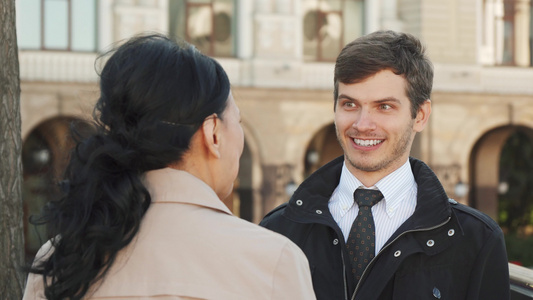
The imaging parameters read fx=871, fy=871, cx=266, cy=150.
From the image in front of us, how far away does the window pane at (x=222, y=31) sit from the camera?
1923 cm

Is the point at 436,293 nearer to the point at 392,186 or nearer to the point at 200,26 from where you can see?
the point at 392,186

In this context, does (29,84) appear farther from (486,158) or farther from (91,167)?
(91,167)

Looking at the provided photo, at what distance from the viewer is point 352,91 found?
119 inches

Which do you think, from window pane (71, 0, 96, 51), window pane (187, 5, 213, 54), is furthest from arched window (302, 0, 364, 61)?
window pane (71, 0, 96, 51)

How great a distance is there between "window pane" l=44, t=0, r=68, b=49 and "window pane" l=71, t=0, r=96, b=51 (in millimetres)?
183

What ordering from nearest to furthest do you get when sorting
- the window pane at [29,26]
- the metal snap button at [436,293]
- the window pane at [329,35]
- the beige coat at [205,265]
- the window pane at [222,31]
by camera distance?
the beige coat at [205,265], the metal snap button at [436,293], the window pane at [29,26], the window pane at [222,31], the window pane at [329,35]

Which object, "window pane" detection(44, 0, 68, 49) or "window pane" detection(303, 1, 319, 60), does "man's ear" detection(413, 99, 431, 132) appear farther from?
"window pane" detection(303, 1, 319, 60)

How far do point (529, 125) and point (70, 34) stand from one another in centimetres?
1068

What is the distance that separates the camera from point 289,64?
18859 mm

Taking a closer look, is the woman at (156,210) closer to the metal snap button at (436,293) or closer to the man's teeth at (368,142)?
the metal snap button at (436,293)

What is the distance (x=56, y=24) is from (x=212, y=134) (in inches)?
666

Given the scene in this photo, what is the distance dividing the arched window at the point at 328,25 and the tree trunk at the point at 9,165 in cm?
1621

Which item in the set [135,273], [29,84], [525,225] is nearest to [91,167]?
[135,273]

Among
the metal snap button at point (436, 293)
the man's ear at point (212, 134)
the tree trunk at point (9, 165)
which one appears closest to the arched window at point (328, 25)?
the tree trunk at point (9, 165)
